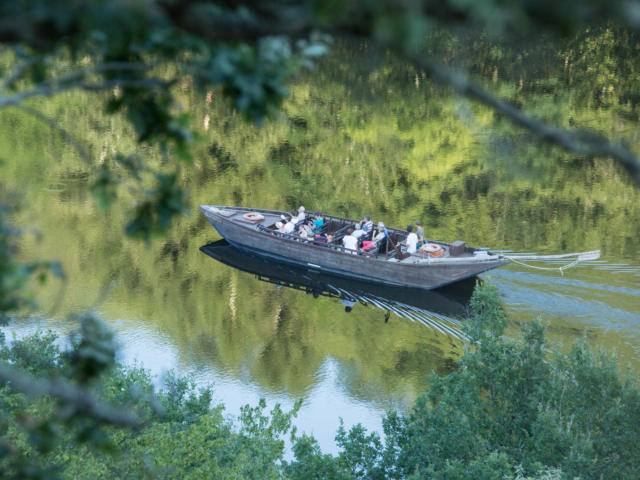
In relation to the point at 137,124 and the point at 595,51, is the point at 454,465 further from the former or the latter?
the point at 595,51

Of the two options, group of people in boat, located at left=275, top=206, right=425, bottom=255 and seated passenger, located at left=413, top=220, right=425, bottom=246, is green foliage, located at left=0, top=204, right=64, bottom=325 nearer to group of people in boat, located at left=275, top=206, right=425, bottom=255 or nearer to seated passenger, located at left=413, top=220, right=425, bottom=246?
group of people in boat, located at left=275, top=206, right=425, bottom=255

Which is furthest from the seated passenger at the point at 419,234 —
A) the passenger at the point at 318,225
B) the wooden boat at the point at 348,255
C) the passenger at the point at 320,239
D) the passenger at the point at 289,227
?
the passenger at the point at 289,227

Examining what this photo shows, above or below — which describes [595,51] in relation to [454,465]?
above

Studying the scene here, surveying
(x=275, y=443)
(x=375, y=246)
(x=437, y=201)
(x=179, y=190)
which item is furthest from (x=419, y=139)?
(x=179, y=190)

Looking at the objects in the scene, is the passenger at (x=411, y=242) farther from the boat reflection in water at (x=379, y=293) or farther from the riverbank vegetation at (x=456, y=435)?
the riverbank vegetation at (x=456, y=435)

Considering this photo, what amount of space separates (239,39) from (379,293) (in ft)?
67.6

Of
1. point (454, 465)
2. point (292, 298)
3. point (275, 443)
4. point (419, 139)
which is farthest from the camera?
point (419, 139)

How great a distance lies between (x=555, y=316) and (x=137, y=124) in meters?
19.0

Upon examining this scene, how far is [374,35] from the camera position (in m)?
2.23

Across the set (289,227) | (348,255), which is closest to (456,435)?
(348,255)

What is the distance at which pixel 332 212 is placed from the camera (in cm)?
2859

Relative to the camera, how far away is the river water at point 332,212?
747 inches

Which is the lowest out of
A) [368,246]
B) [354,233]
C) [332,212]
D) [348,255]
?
[348,255]

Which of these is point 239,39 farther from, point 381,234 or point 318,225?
point 318,225
